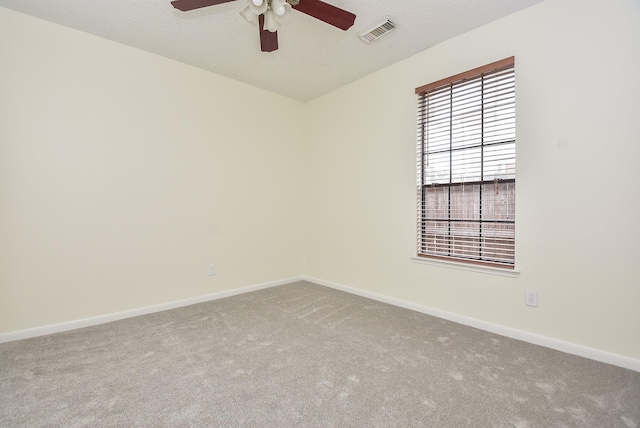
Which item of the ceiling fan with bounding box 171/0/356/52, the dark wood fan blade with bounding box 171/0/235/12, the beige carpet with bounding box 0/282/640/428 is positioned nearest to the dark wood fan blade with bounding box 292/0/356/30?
the ceiling fan with bounding box 171/0/356/52

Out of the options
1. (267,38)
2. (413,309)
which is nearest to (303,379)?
(413,309)

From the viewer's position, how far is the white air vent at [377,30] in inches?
98.8

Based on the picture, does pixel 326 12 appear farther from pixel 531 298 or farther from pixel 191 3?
pixel 531 298

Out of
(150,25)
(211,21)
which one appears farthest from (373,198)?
(150,25)

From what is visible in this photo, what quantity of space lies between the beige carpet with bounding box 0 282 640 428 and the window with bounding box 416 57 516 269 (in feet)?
2.53

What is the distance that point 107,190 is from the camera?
9.20 feet

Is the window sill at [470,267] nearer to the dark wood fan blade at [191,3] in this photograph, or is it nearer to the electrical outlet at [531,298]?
the electrical outlet at [531,298]

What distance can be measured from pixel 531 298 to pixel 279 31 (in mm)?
3034

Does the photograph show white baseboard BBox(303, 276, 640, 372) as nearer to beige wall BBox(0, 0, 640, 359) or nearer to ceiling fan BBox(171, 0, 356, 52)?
beige wall BBox(0, 0, 640, 359)

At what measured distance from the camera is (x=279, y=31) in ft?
8.55

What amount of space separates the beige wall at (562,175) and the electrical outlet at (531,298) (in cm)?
4

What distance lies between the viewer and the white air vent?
2510 millimetres

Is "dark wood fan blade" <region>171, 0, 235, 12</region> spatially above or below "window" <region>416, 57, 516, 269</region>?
above

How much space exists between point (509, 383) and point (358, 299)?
184 cm
